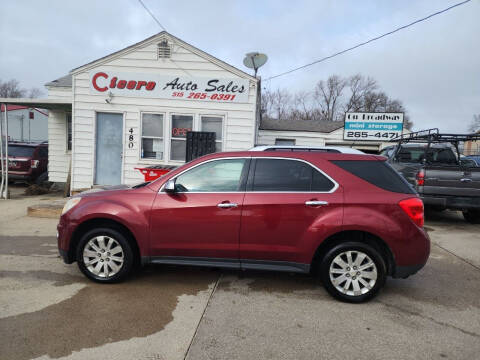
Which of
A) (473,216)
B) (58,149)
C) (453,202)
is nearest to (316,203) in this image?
(453,202)

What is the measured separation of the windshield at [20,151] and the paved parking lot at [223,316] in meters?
8.94

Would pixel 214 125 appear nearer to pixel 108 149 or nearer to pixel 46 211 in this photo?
pixel 108 149

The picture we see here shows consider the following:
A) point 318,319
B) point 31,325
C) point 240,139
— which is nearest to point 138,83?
point 240,139

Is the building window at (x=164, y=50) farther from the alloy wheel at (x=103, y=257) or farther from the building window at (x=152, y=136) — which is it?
the alloy wheel at (x=103, y=257)

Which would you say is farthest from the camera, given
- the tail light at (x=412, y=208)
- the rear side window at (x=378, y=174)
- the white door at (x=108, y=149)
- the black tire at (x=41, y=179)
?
the black tire at (x=41, y=179)

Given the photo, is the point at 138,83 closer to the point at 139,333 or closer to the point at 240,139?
the point at 240,139

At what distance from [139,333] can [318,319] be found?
1.72 m

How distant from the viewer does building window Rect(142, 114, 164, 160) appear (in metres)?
9.12

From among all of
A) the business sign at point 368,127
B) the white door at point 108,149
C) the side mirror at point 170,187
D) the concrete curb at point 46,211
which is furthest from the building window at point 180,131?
the business sign at point 368,127

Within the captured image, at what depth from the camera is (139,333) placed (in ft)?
8.84

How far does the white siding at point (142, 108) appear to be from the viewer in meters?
8.86

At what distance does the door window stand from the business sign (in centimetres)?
1447

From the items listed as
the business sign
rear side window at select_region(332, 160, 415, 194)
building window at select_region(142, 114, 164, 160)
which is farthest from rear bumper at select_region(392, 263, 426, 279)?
the business sign

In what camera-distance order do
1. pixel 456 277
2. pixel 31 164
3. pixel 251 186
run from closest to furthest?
pixel 251 186
pixel 456 277
pixel 31 164
